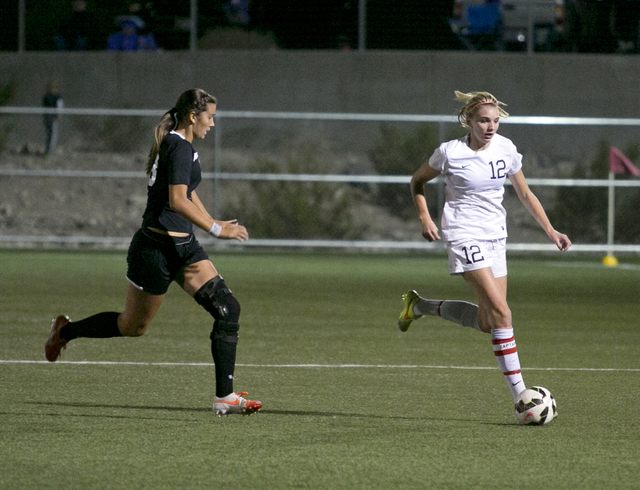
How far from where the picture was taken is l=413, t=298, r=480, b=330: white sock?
23.9 feet

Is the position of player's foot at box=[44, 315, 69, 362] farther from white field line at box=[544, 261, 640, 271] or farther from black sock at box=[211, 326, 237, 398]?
white field line at box=[544, 261, 640, 271]

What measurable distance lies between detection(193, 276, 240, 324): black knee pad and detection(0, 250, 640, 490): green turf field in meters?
0.59

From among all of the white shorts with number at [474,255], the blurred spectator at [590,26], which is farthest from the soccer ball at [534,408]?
the blurred spectator at [590,26]

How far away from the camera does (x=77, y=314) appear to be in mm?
11422

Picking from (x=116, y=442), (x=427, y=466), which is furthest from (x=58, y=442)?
(x=427, y=466)

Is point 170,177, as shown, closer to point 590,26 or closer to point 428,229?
point 428,229

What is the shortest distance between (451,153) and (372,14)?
17.9 m

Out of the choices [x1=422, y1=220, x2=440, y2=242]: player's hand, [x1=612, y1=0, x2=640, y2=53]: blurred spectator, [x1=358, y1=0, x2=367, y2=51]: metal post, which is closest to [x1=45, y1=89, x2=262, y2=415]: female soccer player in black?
[x1=422, y1=220, x2=440, y2=242]: player's hand

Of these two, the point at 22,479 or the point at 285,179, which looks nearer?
the point at 22,479

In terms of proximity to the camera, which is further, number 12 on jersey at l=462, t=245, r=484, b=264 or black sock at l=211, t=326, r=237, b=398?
number 12 on jersey at l=462, t=245, r=484, b=264

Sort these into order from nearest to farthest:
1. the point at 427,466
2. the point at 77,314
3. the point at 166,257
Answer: the point at 427,466 → the point at 166,257 → the point at 77,314

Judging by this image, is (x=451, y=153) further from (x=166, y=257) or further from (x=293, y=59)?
(x=293, y=59)

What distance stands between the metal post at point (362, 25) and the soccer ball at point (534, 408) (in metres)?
18.4

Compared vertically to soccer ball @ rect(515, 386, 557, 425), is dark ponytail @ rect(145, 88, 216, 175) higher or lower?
higher
